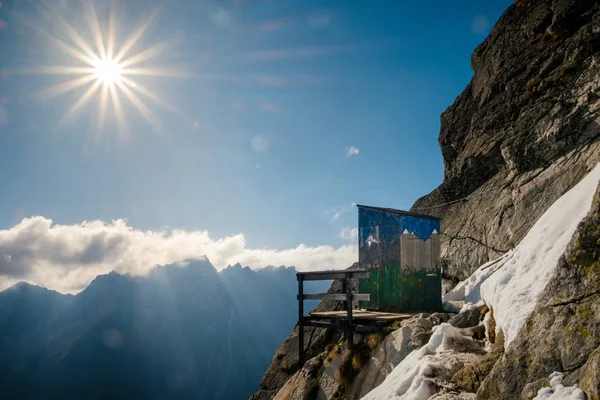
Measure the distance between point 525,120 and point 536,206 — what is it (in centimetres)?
771

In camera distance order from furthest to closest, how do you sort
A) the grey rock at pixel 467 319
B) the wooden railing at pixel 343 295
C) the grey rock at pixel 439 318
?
the wooden railing at pixel 343 295
the grey rock at pixel 439 318
the grey rock at pixel 467 319

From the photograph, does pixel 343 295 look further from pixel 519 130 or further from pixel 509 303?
pixel 519 130

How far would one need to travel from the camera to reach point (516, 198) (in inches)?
875

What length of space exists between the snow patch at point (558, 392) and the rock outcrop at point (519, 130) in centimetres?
1573

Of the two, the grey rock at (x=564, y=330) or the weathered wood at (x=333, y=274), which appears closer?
the grey rock at (x=564, y=330)

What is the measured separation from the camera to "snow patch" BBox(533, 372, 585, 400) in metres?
5.48

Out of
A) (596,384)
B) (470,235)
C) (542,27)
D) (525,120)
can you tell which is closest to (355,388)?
(596,384)

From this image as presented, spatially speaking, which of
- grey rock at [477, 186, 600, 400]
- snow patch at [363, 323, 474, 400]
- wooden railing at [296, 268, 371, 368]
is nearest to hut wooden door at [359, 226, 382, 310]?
wooden railing at [296, 268, 371, 368]

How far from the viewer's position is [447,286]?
933 inches

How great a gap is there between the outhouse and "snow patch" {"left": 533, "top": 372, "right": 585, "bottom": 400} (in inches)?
396

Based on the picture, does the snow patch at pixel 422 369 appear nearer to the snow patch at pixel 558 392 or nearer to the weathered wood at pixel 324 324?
the snow patch at pixel 558 392

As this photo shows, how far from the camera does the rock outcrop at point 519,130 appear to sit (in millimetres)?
20688

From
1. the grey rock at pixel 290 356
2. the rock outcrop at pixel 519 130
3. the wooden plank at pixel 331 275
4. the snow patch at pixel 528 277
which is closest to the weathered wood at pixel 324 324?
the wooden plank at pixel 331 275

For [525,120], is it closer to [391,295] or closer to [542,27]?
[542,27]
